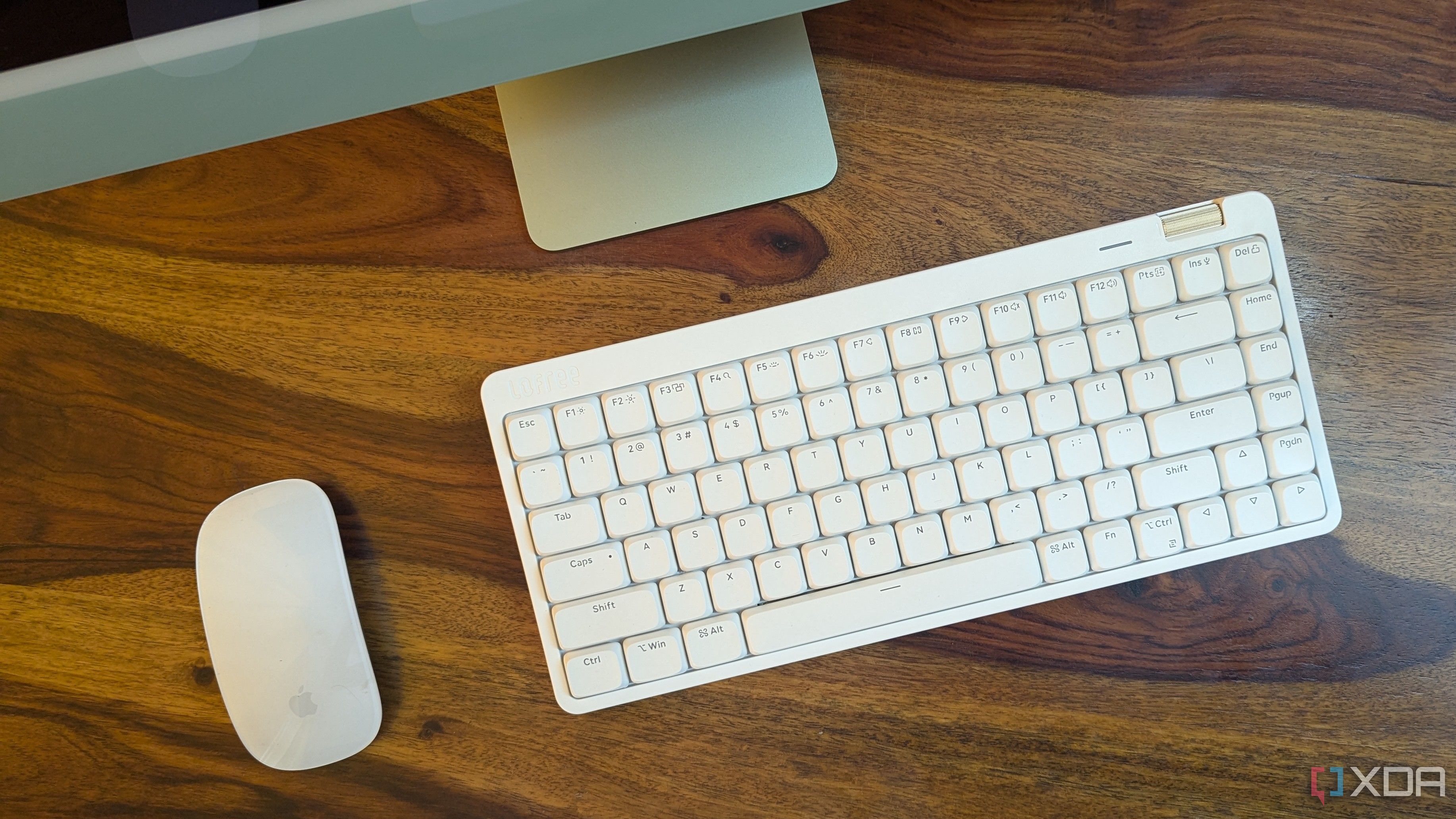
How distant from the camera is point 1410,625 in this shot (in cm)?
55

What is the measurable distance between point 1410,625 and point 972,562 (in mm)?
286

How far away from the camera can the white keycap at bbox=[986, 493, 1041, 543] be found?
19.5 inches

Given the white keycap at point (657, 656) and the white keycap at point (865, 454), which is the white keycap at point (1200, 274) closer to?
the white keycap at point (865, 454)

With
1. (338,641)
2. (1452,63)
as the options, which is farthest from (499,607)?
(1452,63)

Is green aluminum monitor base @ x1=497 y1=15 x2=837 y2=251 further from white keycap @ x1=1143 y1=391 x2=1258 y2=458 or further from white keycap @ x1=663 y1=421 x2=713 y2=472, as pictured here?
white keycap @ x1=1143 y1=391 x2=1258 y2=458

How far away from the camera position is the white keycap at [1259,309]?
48 centimetres

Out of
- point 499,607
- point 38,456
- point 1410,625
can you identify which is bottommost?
point 1410,625

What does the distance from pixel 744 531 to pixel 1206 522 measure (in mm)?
250

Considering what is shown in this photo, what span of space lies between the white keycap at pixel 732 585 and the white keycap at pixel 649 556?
25mm

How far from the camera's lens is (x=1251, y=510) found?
1.63ft

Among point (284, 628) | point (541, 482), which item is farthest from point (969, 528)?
point (284, 628)

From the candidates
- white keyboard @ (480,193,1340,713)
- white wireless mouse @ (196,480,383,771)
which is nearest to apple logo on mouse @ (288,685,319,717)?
white wireless mouse @ (196,480,383,771)

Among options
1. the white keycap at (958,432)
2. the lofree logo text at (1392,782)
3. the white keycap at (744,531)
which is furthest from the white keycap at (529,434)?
the lofree logo text at (1392,782)

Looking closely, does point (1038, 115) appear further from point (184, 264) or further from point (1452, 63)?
→ point (184, 264)
